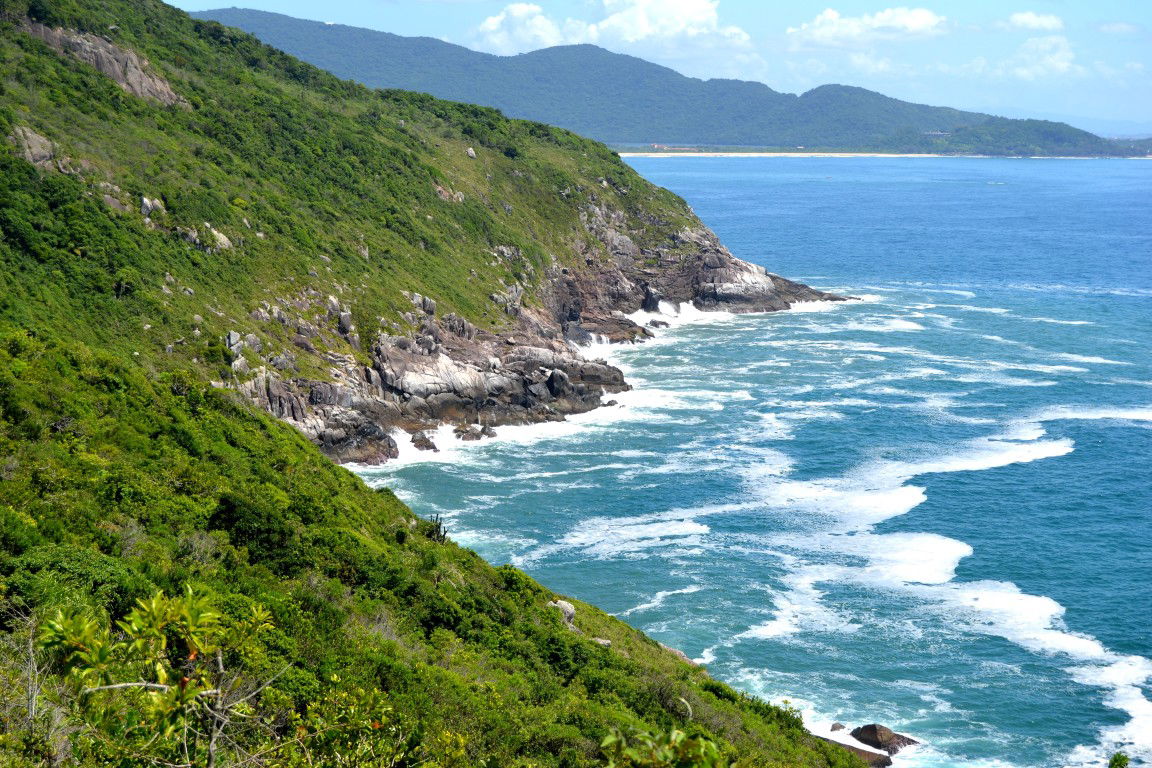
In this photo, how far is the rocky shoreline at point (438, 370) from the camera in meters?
71.3

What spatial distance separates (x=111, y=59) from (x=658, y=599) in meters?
67.7

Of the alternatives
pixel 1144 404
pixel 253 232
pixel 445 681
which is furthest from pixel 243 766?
pixel 1144 404

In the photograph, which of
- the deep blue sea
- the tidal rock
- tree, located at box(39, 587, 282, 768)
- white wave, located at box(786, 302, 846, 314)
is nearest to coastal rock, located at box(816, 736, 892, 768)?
the deep blue sea

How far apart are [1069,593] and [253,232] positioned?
6204 cm

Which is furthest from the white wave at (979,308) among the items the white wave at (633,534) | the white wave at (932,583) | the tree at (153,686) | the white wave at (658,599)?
the tree at (153,686)

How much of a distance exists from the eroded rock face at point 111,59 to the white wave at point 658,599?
2544 inches

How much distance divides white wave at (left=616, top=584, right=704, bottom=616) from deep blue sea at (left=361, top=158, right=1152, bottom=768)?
0.42 feet

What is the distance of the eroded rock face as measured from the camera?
8694 centimetres

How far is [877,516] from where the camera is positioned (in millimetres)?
63312

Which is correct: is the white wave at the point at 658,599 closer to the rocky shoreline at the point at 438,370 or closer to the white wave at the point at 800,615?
the white wave at the point at 800,615

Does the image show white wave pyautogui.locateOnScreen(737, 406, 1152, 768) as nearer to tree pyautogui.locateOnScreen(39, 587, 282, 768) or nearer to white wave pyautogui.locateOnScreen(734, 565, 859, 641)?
white wave pyautogui.locateOnScreen(734, 565, 859, 641)

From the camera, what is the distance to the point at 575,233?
412 ft

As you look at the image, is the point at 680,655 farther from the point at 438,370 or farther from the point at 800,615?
the point at 438,370

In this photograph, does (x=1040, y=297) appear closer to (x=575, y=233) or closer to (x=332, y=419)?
(x=575, y=233)
